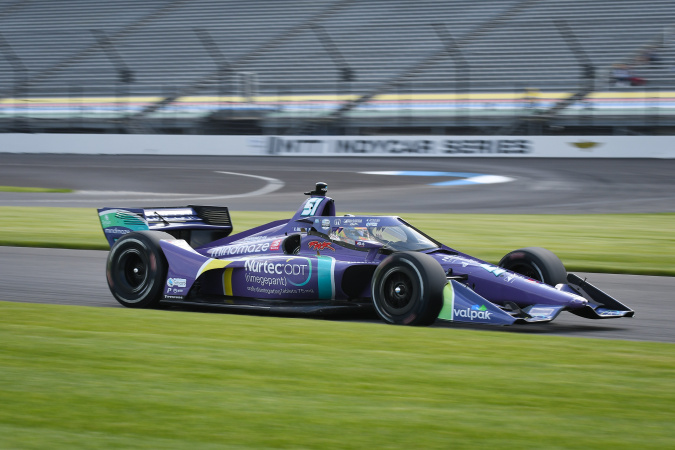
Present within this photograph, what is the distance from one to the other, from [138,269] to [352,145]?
2038 cm

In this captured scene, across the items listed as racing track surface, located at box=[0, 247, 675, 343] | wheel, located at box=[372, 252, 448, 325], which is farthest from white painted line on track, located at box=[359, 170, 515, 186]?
wheel, located at box=[372, 252, 448, 325]

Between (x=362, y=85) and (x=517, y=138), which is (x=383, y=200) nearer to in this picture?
(x=517, y=138)

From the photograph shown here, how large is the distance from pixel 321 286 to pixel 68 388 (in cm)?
307

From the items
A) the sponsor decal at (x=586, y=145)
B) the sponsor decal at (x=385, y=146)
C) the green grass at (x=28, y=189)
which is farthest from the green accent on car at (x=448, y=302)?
the sponsor decal at (x=385, y=146)

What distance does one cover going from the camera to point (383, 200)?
19.6 metres

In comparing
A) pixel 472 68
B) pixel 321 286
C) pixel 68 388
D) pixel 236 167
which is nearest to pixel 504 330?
pixel 321 286

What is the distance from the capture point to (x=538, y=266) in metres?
7.98

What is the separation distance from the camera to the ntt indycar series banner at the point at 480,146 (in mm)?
25328

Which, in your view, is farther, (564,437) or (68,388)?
(68,388)

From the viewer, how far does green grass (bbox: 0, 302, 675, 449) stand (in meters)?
4.25

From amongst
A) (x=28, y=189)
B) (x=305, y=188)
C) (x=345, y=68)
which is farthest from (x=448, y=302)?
(x=345, y=68)

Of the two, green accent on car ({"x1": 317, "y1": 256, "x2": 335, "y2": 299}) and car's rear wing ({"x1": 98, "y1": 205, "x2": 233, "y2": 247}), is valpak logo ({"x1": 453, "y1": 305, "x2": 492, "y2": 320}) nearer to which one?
green accent on car ({"x1": 317, "y1": 256, "x2": 335, "y2": 299})

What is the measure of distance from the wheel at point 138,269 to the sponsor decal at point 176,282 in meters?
0.07

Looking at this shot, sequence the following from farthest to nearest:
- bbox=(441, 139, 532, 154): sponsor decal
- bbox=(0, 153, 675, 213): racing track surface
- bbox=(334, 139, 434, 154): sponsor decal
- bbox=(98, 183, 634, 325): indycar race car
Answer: bbox=(334, 139, 434, 154): sponsor decal < bbox=(441, 139, 532, 154): sponsor decal < bbox=(0, 153, 675, 213): racing track surface < bbox=(98, 183, 634, 325): indycar race car
